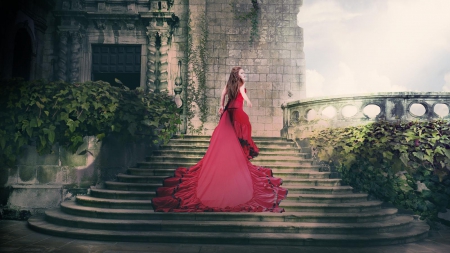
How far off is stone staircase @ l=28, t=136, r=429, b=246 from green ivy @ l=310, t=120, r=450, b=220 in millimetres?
295

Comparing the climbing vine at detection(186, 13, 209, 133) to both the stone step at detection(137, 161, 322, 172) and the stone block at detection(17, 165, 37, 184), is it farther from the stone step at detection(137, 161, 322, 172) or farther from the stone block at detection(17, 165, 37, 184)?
the stone block at detection(17, 165, 37, 184)

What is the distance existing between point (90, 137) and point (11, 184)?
1808mm

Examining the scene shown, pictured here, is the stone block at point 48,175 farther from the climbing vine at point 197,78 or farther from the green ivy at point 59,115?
the climbing vine at point 197,78

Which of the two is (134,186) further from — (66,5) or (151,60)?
(66,5)

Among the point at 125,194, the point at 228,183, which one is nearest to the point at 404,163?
the point at 228,183

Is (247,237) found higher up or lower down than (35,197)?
lower down

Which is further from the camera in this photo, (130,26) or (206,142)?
(130,26)

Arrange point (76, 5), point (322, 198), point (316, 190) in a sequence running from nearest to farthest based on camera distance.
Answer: point (322, 198) < point (316, 190) < point (76, 5)

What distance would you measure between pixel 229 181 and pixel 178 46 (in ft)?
25.5

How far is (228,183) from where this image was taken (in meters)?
5.61

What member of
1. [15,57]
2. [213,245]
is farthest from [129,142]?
[15,57]

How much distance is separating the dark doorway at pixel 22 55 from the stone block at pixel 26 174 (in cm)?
565

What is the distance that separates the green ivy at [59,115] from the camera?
6578mm

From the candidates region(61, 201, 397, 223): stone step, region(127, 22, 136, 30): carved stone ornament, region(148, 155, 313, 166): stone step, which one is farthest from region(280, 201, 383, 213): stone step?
region(127, 22, 136, 30): carved stone ornament
